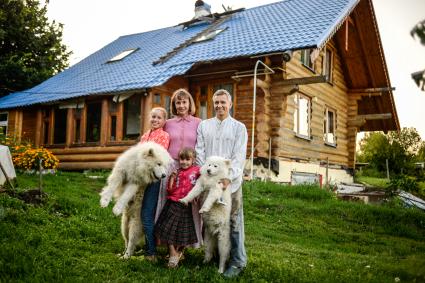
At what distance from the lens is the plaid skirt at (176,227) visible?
502 centimetres

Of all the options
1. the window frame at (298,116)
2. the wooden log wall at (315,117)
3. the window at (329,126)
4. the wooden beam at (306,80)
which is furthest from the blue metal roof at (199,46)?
the window at (329,126)

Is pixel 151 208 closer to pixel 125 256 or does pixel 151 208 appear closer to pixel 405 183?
pixel 125 256

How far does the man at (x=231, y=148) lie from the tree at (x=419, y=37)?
Answer: 2.73 metres

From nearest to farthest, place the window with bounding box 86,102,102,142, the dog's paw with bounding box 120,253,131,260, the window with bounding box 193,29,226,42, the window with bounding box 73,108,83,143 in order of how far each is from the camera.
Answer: the dog's paw with bounding box 120,253,131,260, the window with bounding box 193,29,226,42, the window with bounding box 73,108,83,143, the window with bounding box 86,102,102,142

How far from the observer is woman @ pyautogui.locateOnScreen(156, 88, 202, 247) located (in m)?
5.22

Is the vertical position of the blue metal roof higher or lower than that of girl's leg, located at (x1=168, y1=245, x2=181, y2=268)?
higher

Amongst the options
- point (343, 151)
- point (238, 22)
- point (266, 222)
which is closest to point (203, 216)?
point (266, 222)

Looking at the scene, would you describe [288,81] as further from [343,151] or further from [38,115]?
[38,115]

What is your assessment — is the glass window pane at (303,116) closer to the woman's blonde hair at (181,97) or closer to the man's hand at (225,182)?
the woman's blonde hair at (181,97)

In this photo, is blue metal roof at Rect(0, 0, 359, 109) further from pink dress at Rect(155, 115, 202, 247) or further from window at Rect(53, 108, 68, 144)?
pink dress at Rect(155, 115, 202, 247)

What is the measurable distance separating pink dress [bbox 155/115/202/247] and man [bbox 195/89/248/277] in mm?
123

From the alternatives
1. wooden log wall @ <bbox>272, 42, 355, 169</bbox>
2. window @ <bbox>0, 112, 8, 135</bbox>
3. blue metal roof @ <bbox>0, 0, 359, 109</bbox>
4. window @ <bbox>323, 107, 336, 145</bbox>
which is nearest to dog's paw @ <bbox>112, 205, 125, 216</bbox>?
blue metal roof @ <bbox>0, 0, 359, 109</bbox>

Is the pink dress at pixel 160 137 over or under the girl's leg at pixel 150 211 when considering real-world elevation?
over

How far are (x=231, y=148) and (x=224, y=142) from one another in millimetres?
112
